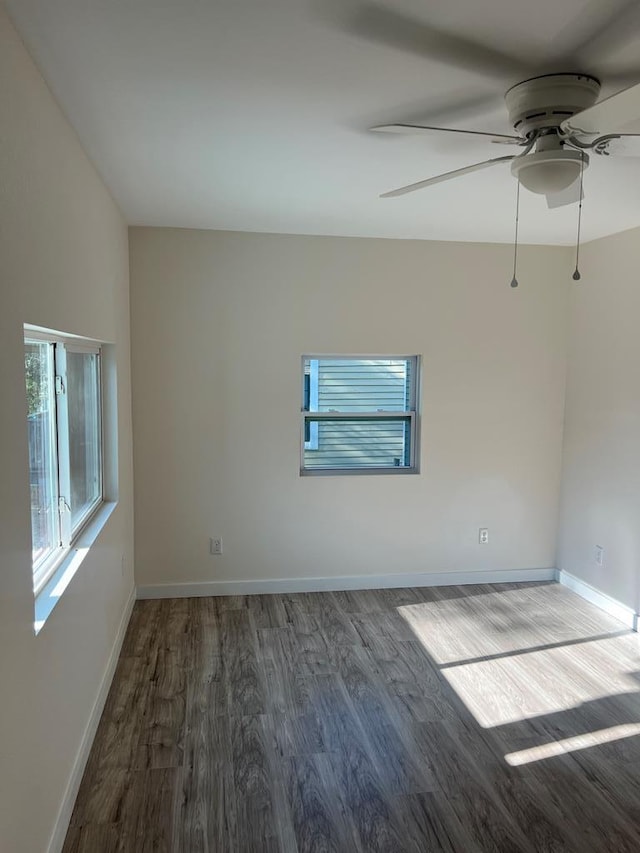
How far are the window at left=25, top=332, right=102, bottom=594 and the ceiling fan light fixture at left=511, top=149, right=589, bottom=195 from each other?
173 centimetres

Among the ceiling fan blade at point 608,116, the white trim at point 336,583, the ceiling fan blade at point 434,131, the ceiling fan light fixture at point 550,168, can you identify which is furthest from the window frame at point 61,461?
the ceiling fan blade at point 608,116

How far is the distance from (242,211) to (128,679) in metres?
2.65

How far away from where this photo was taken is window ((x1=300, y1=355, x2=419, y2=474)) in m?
4.43

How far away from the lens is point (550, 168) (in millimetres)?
1937

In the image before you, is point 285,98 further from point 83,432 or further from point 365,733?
point 365,733

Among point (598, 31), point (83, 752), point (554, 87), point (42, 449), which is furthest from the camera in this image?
point (83, 752)

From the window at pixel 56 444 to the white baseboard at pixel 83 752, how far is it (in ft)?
2.46

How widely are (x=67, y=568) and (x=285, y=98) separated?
6.26 feet

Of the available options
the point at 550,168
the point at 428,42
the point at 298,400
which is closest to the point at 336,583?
the point at 298,400

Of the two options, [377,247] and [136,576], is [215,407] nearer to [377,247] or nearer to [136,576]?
[136,576]

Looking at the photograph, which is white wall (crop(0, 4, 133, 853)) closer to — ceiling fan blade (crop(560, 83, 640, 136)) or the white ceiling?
the white ceiling

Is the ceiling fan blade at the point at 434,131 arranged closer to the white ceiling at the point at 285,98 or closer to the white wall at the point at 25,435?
the white ceiling at the point at 285,98

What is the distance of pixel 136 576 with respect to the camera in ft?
13.9

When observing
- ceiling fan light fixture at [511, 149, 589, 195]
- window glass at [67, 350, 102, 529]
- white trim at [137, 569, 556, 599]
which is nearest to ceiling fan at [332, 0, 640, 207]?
ceiling fan light fixture at [511, 149, 589, 195]
